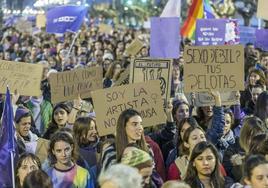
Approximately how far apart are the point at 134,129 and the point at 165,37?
437cm

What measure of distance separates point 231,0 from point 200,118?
2653 cm

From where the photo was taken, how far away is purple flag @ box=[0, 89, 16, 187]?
22.3 ft

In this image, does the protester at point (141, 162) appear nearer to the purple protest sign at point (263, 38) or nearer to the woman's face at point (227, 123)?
the woman's face at point (227, 123)

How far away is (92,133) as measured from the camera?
7.89 metres

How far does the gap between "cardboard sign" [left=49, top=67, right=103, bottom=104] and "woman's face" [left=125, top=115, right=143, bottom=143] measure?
2686mm

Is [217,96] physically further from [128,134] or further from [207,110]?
[128,134]

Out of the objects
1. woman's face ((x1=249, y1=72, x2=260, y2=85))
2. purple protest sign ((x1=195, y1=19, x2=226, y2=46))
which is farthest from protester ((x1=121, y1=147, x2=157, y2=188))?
purple protest sign ((x1=195, y1=19, x2=226, y2=46))

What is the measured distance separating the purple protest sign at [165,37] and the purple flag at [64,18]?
528cm

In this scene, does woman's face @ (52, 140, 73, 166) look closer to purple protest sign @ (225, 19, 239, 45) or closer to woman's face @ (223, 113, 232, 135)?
woman's face @ (223, 113, 232, 135)

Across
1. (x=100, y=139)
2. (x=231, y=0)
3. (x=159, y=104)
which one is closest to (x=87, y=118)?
(x=100, y=139)

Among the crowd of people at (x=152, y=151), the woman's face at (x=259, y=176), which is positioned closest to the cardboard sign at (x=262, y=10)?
the crowd of people at (x=152, y=151)

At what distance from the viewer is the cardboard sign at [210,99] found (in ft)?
30.1

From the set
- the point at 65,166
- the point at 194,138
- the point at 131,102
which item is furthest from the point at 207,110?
the point at 65,166

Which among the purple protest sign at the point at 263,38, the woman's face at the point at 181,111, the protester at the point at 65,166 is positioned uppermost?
the purple protest sign at the point at 263,38
